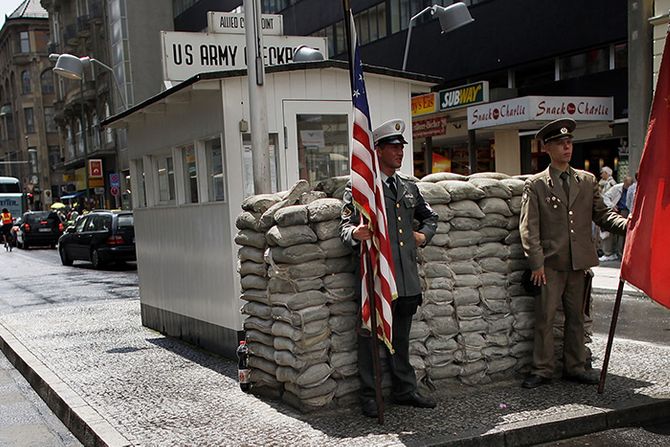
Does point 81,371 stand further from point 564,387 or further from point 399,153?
point 564,387

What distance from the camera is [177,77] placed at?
8.38 metres

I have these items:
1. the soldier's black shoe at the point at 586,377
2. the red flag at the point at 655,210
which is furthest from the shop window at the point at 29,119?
the red flag at the point at 655,210

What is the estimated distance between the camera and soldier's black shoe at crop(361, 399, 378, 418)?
5195 millimetres

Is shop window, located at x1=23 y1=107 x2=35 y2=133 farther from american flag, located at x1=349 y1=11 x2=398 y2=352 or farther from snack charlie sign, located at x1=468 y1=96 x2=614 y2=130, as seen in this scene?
american flag, located at x1=349 y1=11 x2=398 y2=352

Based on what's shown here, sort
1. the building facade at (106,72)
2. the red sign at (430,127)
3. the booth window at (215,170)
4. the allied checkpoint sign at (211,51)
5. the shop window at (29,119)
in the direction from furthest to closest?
the shop window at (29,119) → the building facade at (106,72) → the red sign at (430,127) → the allied checkpoint sign at (211,51) → the booth window at (215,170)

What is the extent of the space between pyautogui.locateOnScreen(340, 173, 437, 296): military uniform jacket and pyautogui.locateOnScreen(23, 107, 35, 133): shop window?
81.0 m

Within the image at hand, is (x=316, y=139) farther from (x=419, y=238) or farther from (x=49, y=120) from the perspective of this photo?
(x=49, y=120)

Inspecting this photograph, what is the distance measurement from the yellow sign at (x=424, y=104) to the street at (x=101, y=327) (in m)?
12.7

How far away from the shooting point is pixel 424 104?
26312mm

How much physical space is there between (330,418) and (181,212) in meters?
3.69

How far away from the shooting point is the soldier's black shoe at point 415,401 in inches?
211

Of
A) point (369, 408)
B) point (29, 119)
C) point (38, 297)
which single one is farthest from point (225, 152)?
point (29, 119)

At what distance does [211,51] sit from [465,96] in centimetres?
1641

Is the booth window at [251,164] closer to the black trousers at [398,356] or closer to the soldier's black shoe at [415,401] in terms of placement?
the black trousers at [398,356]
